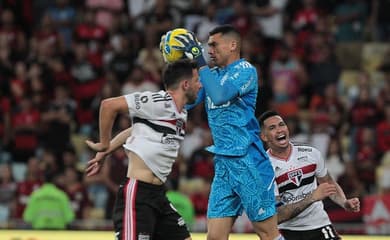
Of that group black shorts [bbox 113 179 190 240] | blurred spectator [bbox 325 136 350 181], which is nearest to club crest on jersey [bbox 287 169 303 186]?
black shorts [bbox 113 179 190 240]

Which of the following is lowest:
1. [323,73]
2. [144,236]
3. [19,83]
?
[144,236]

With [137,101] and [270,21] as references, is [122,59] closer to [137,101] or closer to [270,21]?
[270,21]

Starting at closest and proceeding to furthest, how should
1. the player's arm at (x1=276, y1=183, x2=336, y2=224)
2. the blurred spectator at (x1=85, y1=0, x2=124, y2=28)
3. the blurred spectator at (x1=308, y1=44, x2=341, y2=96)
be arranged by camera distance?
the player's arm at (x1=276, y1=183, x2=336, y2=224), the blurred spectator at (x1=308, y1=44, x2=341, y2=96), the blurred spectator at (x1=85, y1=0, x2=124, y2=28)

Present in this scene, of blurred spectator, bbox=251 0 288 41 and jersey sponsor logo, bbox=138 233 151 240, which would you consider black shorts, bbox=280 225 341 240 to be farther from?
blurred spectator, bbox=251 0 288 41

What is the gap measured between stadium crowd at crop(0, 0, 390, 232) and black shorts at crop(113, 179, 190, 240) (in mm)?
5619

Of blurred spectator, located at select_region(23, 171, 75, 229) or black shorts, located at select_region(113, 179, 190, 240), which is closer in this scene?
black shorts, located at select_region(113, 179, 190, 240)

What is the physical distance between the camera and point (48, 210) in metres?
14.0

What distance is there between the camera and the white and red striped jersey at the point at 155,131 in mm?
8961

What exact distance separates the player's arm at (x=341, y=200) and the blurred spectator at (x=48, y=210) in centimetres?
463

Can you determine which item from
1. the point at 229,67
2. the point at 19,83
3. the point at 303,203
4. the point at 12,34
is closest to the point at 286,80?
the point at 19,83

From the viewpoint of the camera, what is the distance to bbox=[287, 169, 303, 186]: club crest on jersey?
986 centimetres

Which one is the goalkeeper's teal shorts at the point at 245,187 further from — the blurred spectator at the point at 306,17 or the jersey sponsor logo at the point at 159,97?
the blurred spectator at the point at 306,17

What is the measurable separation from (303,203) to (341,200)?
41cm

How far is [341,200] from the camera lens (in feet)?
32.3
